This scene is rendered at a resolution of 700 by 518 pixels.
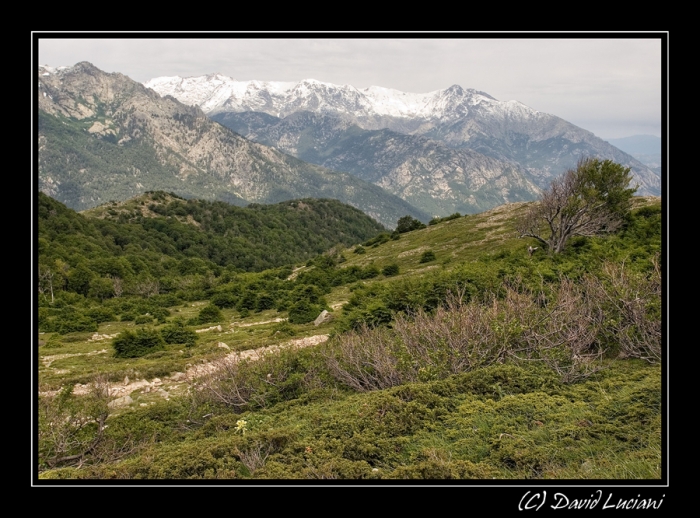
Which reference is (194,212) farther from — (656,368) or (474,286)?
(656,368)

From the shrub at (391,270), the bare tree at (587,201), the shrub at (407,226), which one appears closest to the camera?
the bare tree at (587,201)

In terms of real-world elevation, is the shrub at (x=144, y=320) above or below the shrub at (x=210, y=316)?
below

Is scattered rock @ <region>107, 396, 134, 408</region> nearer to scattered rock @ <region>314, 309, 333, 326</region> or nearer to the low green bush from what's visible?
scattered rock @ <region>314, 309, 333, 326</region>

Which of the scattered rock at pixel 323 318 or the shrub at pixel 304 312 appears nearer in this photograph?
the scattered rock at pixel 323 318

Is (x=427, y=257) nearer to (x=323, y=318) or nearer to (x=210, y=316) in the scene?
(x=323, y=318)

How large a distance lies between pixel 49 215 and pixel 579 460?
128 meters

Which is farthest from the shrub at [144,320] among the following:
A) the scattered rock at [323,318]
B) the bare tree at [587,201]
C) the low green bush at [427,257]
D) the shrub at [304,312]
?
the bare tree at [587,201]

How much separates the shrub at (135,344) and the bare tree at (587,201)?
28497 millimetres

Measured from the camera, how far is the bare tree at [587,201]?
105ft

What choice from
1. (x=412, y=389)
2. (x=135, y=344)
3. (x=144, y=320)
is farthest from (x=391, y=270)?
(x=412, y=389)

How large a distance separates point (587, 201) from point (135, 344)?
32770mm

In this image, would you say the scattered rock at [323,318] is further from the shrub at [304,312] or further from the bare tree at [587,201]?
the bare tree at [587,201]
